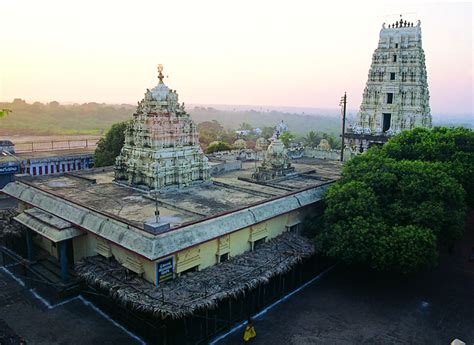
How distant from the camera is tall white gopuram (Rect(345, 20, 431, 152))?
4072 cm

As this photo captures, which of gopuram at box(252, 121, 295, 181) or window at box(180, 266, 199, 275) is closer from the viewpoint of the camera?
window at box(180, 266, 199, 275)

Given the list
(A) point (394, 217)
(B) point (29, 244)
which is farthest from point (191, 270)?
(A) point (394, 217)

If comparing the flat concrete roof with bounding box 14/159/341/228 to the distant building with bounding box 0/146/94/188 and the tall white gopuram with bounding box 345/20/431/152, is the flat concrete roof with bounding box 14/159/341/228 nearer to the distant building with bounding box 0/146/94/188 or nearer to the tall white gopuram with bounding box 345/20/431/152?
the distant building with bounding box 0/146/94/188

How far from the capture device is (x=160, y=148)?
25.2 metres

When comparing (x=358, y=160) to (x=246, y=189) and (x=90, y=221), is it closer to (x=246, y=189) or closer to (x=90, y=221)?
(x=246, y=189)

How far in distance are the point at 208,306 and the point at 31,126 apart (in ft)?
387

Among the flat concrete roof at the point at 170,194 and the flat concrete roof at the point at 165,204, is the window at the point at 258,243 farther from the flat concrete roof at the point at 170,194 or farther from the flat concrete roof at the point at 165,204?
the flat concrete roof at the point at 170,194

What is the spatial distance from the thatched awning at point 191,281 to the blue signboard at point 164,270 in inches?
9.6

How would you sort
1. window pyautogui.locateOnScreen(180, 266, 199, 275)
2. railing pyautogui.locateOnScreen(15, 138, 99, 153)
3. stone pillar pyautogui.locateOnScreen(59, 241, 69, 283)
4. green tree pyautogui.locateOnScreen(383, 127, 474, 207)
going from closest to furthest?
window pyautogui.locateOnScreen(180, 266, 199, 275), stone pillar pyautogui.locateOnScreen(59, 241, 69, 283), green tree pyautogui.locateOnScreen(383, 127, 474, 207), railing pyautogui.locateOnScreen(15, 138, 99, 153)

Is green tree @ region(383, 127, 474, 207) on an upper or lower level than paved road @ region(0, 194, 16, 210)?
upper

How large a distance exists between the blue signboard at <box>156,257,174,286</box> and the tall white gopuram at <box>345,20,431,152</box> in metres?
31.7

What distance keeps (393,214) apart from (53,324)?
16.6 m

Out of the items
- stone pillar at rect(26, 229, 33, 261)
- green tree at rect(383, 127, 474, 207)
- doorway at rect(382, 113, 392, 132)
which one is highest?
doorway at rect(382, 113, 392, 132)

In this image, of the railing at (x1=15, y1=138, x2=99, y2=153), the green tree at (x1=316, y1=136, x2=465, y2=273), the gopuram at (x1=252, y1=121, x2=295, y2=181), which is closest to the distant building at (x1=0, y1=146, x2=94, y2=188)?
the railing at (x1=15, y1=138, x2=99, y2=153)
